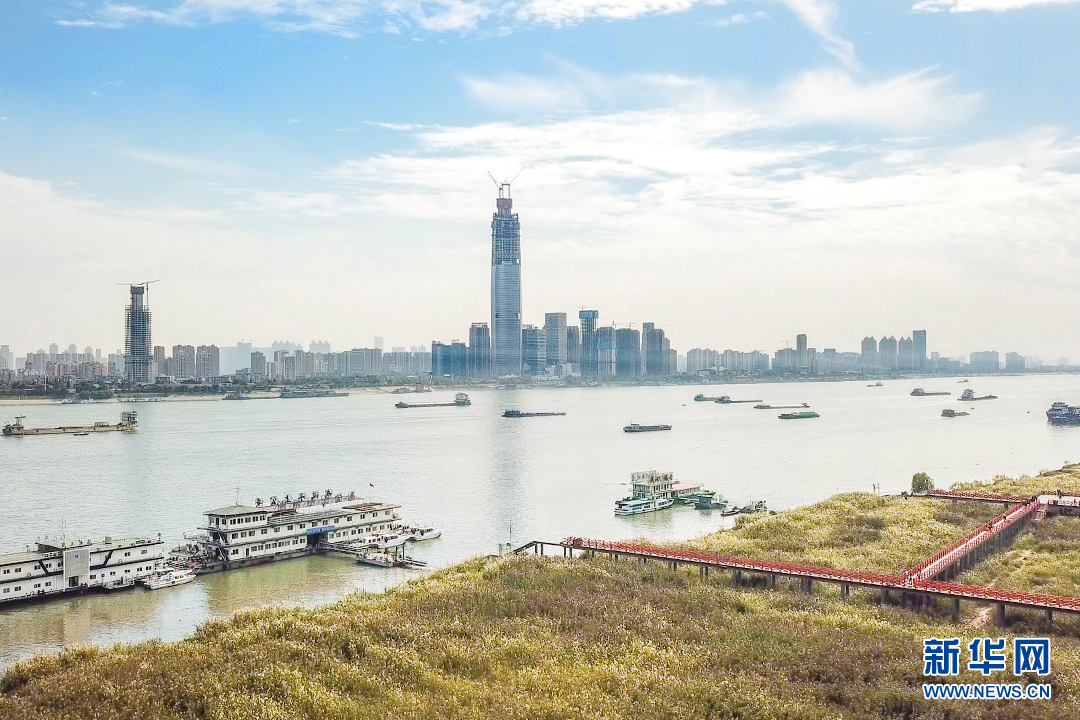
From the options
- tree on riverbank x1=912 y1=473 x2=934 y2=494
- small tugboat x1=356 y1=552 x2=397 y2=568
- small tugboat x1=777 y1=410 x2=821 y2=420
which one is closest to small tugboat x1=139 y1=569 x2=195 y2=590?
small tugboat x1=356 y1=552 x2=397 y2=568

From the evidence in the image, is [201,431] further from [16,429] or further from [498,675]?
[498,675]

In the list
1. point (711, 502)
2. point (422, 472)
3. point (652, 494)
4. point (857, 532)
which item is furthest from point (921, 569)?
point (422, 472)

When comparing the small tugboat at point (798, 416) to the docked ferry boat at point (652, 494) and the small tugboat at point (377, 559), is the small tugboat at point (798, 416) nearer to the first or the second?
the docked ferry boat at point (652, 494)

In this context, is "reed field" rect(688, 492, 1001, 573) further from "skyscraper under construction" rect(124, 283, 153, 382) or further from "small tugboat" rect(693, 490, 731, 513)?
"skyscraper under construction" rect(124, 283, 153, 382)

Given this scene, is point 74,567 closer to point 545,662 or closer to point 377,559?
point 377,559

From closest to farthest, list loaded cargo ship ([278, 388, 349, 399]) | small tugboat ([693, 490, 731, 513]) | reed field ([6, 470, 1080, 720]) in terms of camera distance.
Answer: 1. reed field ([6, 470, 1080, 720])
2. small tugboat ([693, 490, 731, 513])
3. loaded cargo ship ([278, 388, 349, 399])

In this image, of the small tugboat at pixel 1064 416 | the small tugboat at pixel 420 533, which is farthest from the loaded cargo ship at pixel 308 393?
the small tugboat at pixel 420 533
